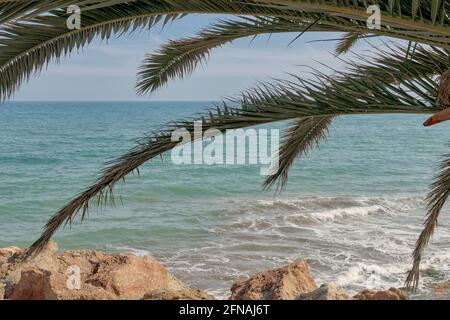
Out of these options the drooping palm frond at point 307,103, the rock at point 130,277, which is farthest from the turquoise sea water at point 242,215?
the rock at point 130,277

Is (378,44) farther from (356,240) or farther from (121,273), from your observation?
(356,240)

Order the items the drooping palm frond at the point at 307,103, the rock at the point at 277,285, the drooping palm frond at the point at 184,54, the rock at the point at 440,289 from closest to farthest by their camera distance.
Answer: the drooping palm frond at the point at 307,103 < the drooping palm frond at the point at 184,54 < the rock at the point at 277,285 < the rock at the point at 440,289

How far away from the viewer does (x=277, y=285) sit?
5234mm

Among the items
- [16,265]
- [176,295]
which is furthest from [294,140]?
[16,265]

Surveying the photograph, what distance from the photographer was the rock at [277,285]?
16.9ft

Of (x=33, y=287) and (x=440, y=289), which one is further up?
(x=33, y=287)

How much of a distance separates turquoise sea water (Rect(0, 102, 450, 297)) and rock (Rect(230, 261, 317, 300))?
5.62 ft

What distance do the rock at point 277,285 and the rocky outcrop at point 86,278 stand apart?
522 mm

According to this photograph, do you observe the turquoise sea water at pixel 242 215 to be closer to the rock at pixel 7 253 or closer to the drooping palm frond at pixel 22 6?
the drooping palm frond at pixel 22 6

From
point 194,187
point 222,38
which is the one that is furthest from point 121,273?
point 194,187

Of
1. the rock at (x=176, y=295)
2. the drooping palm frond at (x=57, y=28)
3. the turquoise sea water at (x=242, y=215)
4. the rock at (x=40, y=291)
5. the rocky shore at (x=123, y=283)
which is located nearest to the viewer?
the drooping palm frond at (x=57, y=28)

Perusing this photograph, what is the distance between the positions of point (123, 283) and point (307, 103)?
3.28 metres

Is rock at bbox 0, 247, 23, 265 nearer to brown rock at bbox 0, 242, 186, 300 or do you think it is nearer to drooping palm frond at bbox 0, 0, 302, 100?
brown rock at bbox 0, 242, 186, 300

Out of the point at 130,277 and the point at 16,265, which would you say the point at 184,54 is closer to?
the point at 130,277
